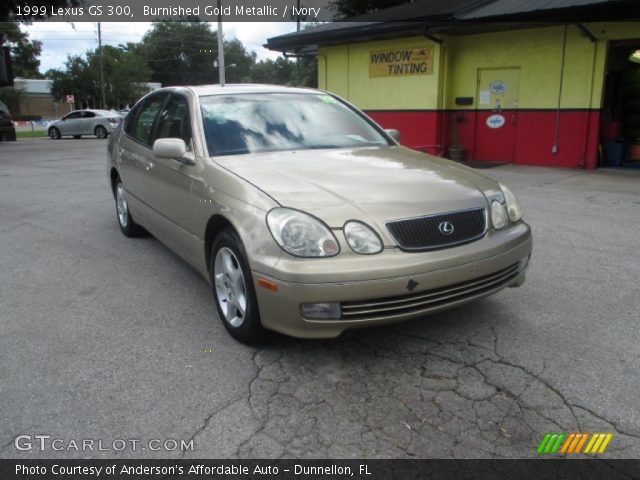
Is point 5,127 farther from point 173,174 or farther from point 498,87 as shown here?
point 173,174

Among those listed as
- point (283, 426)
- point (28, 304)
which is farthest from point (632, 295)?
point (28, 304)

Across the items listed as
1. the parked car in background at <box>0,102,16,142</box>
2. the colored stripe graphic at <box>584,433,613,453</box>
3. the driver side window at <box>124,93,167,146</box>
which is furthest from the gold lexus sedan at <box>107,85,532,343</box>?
the parked car in background at <box>0,102,16,142</box>

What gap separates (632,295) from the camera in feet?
13.7

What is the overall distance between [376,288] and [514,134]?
10830mm

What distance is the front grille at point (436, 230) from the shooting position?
3010 millimetres

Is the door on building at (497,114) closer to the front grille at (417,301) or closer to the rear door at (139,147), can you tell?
the rear door at (139,147)

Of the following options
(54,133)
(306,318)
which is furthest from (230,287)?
(54,133)

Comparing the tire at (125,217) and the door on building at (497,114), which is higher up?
the door on building at (497,114)

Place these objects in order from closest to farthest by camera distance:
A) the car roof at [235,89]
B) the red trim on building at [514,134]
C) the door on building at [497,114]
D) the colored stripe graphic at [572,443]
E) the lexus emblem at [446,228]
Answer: the colored stripe graphic at [572,443] < the lexus emblem at [446,228] < the car roof at [235,89] < the red trim on building at [514,134] < the door on building at [497,114]

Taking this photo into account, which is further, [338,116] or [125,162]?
[125,162]

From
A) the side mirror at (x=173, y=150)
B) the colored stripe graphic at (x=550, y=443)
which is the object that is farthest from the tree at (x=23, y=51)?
the colored stripe graphic at (x=550, y=443)

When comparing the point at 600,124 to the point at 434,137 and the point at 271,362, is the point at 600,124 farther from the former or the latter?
the point at 271,362

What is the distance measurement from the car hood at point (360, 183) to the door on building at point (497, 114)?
30.4 feet

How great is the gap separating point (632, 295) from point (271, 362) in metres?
2.83
